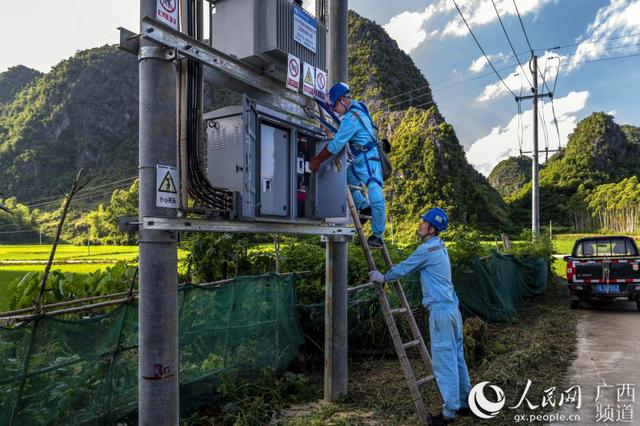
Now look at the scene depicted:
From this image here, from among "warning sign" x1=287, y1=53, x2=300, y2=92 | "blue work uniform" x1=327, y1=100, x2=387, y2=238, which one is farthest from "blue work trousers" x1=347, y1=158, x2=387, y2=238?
"warning sign" x1=287, y1=53, x2=300, y2=92

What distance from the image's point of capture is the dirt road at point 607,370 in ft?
18.4

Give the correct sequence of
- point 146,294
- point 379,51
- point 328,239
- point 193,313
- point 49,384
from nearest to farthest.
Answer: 1. point 146,294
2. point 49,384
3. point 193,313
4. point 328,239
5. point 379,51

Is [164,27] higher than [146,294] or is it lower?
higher

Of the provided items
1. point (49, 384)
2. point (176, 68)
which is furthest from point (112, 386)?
point (176, 68)

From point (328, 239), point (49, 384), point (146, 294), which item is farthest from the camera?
point (328, 239)

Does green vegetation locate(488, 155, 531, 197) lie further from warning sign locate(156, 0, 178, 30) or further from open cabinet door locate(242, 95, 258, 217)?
warning sign locate(156, 0, 178, 30)

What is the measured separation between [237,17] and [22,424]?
12.3 feet

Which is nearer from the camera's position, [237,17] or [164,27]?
[164,27]

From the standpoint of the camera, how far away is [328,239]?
579 cm

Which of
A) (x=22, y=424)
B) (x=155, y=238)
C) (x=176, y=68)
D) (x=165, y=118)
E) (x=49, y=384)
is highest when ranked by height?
(x=176, y=68)

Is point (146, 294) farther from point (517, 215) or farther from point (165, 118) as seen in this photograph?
point (517, 215)

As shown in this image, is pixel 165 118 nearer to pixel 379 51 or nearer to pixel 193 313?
pixel 193 313

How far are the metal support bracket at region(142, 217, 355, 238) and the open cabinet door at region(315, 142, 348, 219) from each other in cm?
20

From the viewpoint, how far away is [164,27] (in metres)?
3.36
